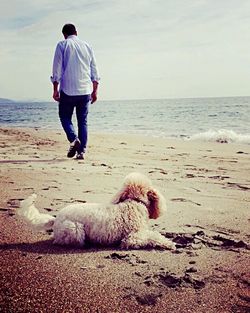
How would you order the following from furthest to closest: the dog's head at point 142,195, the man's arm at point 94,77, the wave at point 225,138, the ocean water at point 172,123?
the ocean water at point 172,123 < the wave at point 225,138 < the man's arm at point 94,77 < the dog's head at point 142,195

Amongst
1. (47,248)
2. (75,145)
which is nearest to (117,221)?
(47,248)

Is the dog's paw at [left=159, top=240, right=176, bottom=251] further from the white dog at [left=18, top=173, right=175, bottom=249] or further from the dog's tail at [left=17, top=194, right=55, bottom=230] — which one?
the dog's tail at [left=17, top=194, right=55, bottom=230]

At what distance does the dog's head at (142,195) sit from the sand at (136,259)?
0.97 feet

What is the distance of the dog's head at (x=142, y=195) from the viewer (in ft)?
10.6

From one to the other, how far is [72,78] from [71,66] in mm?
261

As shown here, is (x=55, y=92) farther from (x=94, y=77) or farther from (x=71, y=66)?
(x=94, y=77)

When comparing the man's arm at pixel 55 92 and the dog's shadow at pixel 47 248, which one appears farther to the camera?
the man's arm at pixel 55 92

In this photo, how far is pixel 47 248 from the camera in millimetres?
3000

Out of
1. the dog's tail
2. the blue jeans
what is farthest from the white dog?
the blue jeans

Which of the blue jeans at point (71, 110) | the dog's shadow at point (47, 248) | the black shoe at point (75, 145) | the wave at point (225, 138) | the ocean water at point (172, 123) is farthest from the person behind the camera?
the ocean water at point (172, 123)

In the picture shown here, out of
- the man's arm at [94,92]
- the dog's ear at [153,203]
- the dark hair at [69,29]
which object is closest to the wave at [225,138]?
the man's arm at [94,92]

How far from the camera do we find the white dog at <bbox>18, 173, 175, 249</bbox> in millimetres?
3020

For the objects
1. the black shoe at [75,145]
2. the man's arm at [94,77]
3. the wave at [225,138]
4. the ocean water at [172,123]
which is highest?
the man's arm at [94,77]

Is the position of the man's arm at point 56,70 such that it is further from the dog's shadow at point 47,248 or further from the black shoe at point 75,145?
the dog's shadow at point 47,248
